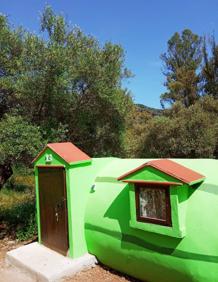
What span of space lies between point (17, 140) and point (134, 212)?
3.86 m

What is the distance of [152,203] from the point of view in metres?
4.88

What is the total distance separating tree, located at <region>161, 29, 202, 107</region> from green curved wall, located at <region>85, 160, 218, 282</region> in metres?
21.7

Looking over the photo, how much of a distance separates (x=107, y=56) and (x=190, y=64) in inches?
843

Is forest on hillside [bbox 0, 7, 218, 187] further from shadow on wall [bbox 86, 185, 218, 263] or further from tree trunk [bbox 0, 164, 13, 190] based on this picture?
shadow on wall [bbox 86, 185, 218, 263]

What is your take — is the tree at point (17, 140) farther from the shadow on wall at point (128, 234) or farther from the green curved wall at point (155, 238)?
the shadow on wall at point (128, 234)

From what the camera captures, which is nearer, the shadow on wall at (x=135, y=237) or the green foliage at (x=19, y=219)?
the shadow on wall at (x=135, y=237)

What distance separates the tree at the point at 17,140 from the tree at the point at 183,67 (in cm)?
2032

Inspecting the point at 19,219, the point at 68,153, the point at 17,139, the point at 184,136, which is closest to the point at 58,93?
the point at 17,139

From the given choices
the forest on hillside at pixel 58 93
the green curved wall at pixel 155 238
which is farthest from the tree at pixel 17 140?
the green curved wall at pixel 155 238

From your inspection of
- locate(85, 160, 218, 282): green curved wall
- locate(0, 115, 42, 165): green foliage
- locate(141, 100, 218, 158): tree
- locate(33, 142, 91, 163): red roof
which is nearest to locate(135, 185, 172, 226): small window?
locate(85, 160, 218, 282): green curved wall

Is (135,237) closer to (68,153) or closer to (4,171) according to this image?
(68,153)

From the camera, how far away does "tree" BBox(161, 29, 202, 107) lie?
26812 mm

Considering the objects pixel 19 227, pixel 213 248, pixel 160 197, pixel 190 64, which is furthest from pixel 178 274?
pixel 190 64

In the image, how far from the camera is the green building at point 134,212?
4.32 metres
